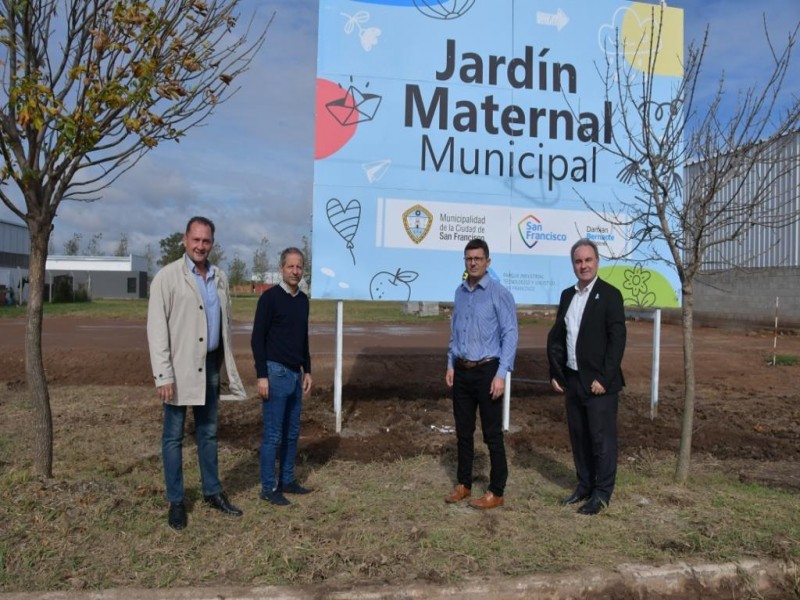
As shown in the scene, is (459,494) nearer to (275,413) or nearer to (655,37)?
(275,413)

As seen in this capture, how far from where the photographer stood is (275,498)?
4.91 metres

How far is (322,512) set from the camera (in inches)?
186

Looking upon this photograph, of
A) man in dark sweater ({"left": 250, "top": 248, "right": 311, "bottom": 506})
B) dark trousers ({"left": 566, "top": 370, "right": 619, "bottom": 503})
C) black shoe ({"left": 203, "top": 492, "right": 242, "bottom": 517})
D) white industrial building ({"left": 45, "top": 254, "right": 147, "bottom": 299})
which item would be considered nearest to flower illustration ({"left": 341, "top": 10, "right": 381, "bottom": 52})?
man in dark sweater ({"left": 250, "top": 248, "right": 311, "bottom": 506})

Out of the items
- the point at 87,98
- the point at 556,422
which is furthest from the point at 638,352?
the point at 87,98

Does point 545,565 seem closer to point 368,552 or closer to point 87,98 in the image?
point 368,552

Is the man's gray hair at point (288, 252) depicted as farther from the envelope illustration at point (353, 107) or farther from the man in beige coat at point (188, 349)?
the envelope illustration at point (353, 107)

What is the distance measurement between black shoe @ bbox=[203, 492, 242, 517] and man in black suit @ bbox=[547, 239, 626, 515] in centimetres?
240

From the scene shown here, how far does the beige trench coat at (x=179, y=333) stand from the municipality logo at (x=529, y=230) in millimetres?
4410

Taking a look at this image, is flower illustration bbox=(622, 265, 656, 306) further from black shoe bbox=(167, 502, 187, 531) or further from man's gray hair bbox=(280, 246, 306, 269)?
black shoe bbox=(167, 502, 187, 531)

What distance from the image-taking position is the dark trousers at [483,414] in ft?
15.9

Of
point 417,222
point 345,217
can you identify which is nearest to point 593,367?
point 417,222

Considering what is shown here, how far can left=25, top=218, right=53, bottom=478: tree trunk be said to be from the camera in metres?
4.75

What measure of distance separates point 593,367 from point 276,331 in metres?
2.30

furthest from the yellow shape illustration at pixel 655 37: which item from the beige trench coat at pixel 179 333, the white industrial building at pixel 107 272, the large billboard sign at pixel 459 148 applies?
the white industrial building at pixel 107 272
